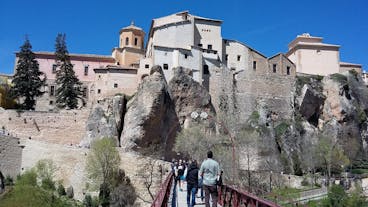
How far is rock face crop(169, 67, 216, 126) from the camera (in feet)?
127

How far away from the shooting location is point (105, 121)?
121 ft

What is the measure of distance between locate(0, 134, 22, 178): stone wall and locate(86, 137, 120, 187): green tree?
5845 millimetres

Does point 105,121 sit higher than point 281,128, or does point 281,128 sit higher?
point 105,121

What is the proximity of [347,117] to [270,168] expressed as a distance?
13950 mm

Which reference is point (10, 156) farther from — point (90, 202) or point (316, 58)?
point (316, 58)

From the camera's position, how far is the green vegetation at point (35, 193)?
28.6m

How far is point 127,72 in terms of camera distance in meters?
40.9

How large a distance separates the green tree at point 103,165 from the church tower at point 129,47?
19.0 m

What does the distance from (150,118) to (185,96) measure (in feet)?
16.6

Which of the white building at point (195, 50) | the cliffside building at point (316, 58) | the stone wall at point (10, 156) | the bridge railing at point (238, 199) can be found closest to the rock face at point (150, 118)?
the white building at point (195, 50)

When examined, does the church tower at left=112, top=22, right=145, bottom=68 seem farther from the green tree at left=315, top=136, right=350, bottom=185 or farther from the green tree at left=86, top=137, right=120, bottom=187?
the green tree at left=315, top=136, right=350, bottom=185

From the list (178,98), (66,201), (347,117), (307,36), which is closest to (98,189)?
(66,201)

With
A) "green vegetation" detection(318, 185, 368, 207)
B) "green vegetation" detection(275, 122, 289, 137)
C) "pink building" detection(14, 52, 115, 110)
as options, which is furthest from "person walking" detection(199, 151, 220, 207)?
"pink building" detection(14, 52, 115, 110)

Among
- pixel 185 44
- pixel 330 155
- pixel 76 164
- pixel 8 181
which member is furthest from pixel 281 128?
pixel 8 181
